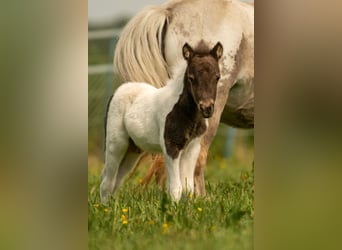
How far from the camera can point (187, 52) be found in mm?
3943

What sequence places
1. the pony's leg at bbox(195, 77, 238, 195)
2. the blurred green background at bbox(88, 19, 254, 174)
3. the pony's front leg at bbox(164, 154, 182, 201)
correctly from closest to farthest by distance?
the blurred green background at bbox(88, 19, 254, 174) → the pony's front leg at bbox(164, 154, 182, 201) → the pony's leg at bbox(195, 77, 238, 195)

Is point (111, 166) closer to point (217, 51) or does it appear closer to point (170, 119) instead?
point (170, 119)

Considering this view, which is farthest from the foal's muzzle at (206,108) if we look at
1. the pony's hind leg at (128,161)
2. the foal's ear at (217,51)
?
the pony's hind leg at (128,161)

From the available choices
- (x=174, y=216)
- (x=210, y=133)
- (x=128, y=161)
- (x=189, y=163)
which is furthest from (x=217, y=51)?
(x=174, y=216)

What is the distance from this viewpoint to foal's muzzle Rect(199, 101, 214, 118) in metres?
3.88

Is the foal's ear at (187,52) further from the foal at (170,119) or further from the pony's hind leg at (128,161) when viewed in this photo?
the pony's hind leg at (128,161)

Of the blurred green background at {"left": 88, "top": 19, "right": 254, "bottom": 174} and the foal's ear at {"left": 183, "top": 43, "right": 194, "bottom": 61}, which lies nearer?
the blurred green background at {"left": 88, "top": 19, "right": 254, "bottom": 174}

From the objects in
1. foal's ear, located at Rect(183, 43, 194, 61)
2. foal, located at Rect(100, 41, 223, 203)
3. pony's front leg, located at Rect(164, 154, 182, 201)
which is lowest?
pony's front leg, located at Rect(164, 154, 182, 201)

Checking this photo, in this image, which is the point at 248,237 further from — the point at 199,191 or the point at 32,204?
the point at 32,204

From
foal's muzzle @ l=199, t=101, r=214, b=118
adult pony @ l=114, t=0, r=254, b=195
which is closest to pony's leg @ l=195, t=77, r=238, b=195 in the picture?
adult pony @ l=114, t=0, r=254, b=195

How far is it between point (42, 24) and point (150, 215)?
1154 mm

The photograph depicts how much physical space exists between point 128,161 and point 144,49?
63cm

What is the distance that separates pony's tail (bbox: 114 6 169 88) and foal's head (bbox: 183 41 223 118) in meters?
0.17

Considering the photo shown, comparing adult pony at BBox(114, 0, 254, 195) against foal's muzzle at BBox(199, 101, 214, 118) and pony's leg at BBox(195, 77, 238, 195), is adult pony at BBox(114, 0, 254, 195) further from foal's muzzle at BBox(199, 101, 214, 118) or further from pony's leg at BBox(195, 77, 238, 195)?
foal's muzzle at BBox(199, 101, 214, 118)
